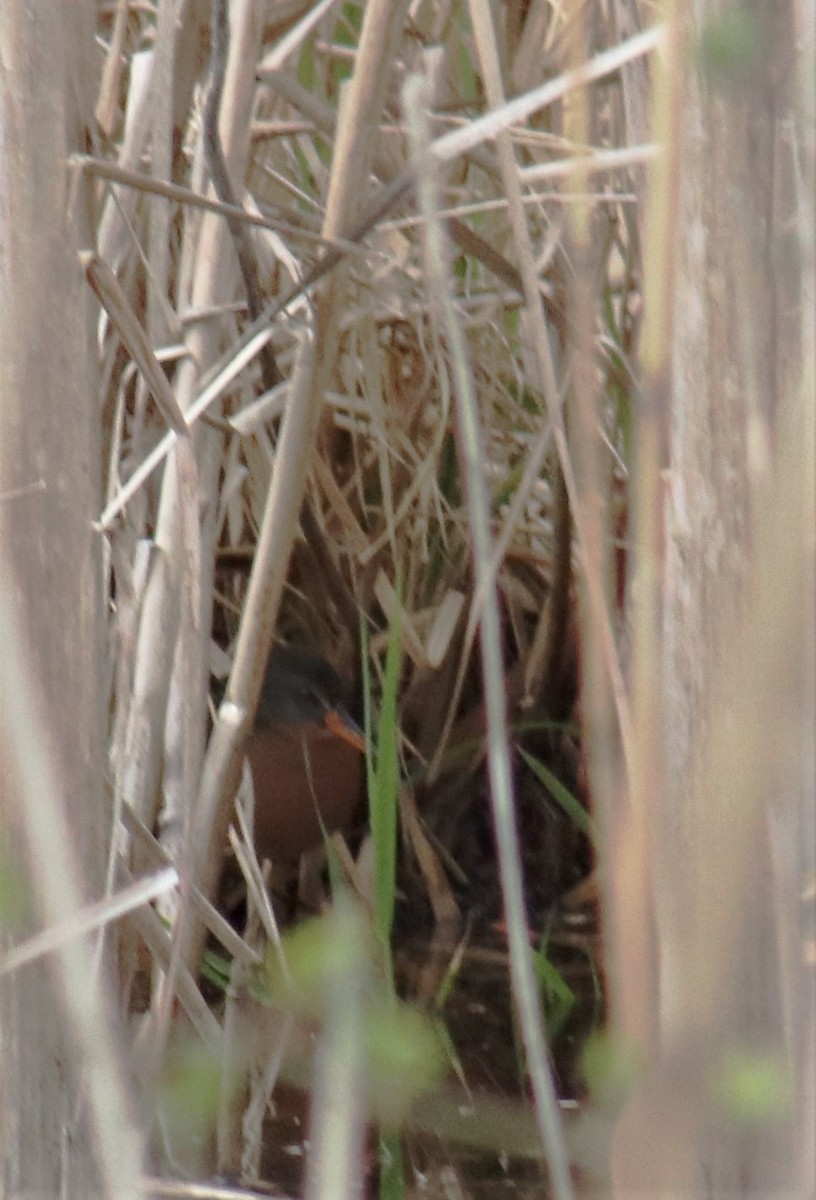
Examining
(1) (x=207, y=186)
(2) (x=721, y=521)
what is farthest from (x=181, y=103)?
(2) (x=721, y=521)

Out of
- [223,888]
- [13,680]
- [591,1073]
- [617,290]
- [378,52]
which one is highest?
[378,52]

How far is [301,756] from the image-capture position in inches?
86.4

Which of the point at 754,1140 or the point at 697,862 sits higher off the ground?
the point at 697,862

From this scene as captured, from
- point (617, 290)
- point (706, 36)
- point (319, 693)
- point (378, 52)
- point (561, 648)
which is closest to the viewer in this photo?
point (706, 36)

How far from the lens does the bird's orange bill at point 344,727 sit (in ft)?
7.18

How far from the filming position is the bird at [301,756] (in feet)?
6.96

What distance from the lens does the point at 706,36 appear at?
1.60 ft

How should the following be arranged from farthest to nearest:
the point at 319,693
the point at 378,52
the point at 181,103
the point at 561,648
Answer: the point at 319,693, the point at 561,648, the point at 181,103, the point at 378,52

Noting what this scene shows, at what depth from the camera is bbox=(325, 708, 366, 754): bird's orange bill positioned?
2188 millimetres

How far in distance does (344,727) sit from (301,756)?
97 millimetres

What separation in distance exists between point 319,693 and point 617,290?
72 cm

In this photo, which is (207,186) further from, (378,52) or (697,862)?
(697,862)

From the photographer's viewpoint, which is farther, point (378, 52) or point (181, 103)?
point (181, 103)

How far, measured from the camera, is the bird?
212 cm
